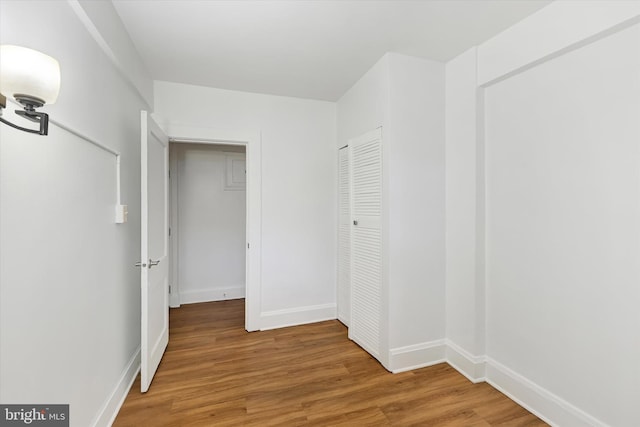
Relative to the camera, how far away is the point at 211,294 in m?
4.08

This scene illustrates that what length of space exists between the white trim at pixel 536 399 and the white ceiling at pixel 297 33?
2.40 metres

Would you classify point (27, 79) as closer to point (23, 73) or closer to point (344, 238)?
point (23, 73)

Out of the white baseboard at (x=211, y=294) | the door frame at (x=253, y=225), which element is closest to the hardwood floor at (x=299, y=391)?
the door frame at (x=253, y=225)

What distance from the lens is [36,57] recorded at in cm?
84

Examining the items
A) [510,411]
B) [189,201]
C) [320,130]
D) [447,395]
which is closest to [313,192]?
[320,130]

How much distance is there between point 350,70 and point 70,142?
2.16 m

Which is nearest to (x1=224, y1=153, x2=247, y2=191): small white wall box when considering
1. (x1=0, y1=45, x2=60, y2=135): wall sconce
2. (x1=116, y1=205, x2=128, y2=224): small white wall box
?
(x1=116, y1=205, x2=128, y2=224): small white wall box

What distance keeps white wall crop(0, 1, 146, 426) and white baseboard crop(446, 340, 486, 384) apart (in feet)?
8.10

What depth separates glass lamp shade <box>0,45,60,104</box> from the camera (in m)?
0.80

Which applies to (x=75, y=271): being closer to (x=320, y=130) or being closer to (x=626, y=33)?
(x=320, y=130)

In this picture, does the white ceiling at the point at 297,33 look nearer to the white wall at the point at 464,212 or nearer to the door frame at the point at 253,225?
the white wall at the point at 464,212

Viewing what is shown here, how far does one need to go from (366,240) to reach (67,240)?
2.08 m

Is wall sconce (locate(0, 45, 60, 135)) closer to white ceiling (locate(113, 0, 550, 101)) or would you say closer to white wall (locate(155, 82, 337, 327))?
white ceiling (locate(113, 0, 550, 101))

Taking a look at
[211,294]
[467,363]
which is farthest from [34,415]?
[211,294]
